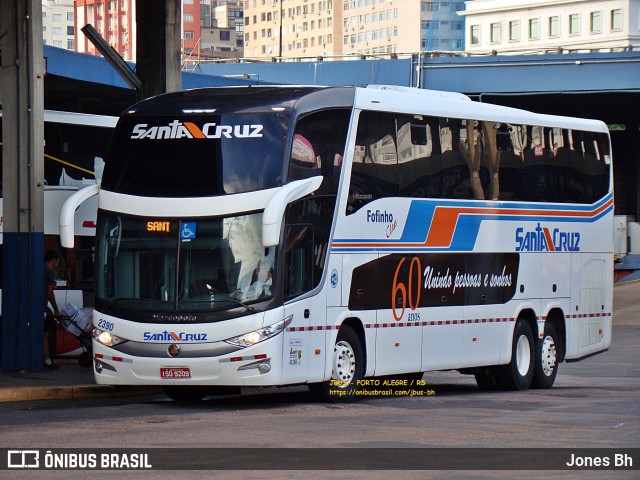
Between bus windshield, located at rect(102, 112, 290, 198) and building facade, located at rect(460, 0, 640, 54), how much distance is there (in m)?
125

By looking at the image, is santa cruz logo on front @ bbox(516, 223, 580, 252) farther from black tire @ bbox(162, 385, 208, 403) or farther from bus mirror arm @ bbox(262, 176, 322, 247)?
bus mirror arm @ bbox(262, 176, 322, 247)

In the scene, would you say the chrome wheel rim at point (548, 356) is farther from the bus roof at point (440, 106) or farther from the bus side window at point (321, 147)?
the bus side window at point (321, 147)

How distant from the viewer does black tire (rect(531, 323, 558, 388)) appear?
23.4m

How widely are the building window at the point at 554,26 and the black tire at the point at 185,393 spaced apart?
136 metres

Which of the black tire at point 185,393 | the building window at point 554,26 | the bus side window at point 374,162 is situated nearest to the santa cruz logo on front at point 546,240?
the bus side window at point 374,162

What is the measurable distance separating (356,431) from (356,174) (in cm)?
509

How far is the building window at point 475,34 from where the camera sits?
162 m

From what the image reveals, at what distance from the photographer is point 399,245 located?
19578mm

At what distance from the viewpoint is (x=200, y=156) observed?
691 inches

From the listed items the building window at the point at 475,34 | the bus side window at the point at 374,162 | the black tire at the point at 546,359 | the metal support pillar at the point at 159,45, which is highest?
the building window at the point at 475,34

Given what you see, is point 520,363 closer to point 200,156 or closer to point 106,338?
point 200,156

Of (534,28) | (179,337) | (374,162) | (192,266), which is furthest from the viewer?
(534,28)

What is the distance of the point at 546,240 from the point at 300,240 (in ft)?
22.8

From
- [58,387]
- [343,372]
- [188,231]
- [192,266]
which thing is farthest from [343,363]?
[58,387]
